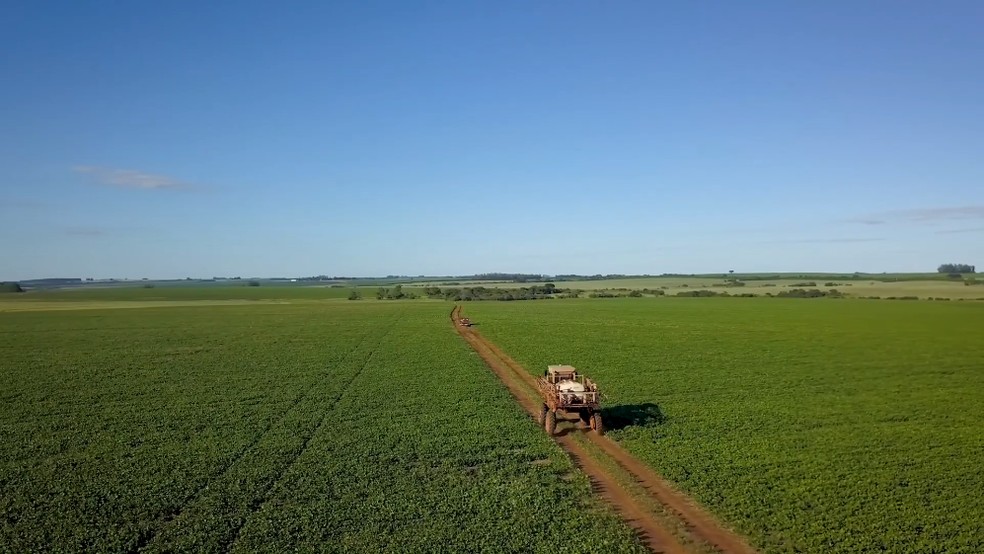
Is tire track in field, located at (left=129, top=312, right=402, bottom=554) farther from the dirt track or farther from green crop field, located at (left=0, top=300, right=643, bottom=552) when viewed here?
the dirt track

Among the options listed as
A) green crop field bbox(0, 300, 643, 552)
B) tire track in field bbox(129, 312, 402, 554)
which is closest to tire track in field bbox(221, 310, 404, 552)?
green crop field bbox(0, 300, 643, 552)

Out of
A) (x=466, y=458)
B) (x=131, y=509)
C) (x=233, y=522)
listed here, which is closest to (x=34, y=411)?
(x=131, y=509)

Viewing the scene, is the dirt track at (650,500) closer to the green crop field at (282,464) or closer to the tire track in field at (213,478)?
the green crop field at (282,464)

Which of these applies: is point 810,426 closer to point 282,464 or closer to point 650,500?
point 650,500

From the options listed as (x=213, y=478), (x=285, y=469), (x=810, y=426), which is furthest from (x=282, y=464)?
(x=810, y=426)

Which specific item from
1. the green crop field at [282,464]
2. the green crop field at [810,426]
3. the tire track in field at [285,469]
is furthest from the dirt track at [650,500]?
the tire track in field at [285,469]

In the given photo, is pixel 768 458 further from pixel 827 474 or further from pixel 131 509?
pixel 131 509
